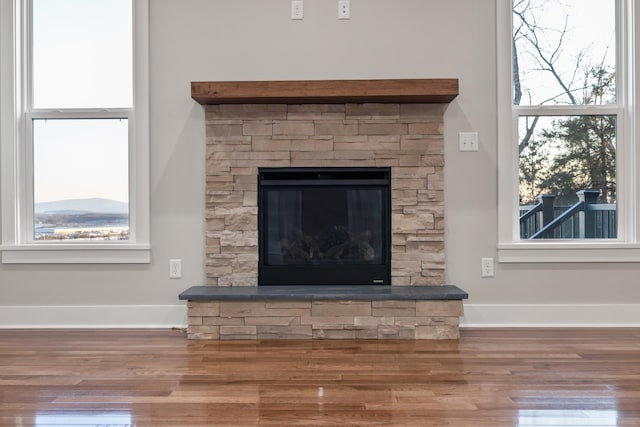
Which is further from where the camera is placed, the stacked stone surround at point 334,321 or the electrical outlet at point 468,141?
the electrical outlet at point 468,141

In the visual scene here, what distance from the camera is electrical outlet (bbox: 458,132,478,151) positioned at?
343 centimetres

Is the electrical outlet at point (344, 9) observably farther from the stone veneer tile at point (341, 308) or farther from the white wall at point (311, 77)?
the stone veneer tile at point (341, 308)

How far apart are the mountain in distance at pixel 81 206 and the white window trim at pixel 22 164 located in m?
0.13

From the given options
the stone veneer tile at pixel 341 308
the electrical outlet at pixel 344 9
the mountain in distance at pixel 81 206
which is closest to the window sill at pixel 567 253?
the stone veneer tile at pixel 341 308

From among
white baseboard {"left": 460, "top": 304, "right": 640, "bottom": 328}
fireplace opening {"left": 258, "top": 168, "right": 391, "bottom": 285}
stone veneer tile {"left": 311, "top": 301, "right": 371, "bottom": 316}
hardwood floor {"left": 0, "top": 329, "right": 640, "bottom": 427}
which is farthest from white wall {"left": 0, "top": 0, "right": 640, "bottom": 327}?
stone veneer tile {"left": 311, "top": 301, "right": 371, "bottom": 316}

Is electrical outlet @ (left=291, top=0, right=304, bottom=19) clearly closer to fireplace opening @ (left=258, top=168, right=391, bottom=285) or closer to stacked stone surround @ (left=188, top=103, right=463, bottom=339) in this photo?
stacked stone surround @ (left=188, top=103, right=463, bottom=339)

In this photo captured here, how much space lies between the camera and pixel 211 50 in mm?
3475

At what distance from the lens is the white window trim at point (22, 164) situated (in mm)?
3461

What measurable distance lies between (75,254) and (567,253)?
308 centimetres

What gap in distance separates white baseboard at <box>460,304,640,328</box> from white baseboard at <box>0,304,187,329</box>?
186 cm

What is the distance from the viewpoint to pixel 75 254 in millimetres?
3471

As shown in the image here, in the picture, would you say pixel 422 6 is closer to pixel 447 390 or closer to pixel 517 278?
pixel 517 278

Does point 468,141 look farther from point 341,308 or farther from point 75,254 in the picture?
point 75,254

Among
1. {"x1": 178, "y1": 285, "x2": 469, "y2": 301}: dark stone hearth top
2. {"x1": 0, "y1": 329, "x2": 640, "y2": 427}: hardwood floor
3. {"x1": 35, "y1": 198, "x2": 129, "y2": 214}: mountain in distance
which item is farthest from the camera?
{"x1": 35, "y1": 198, "x2": 129, "y2": 214}: mountain in distance
